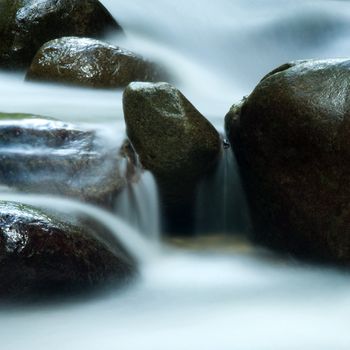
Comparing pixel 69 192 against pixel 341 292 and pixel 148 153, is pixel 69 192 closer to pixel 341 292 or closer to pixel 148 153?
pixel 148 153

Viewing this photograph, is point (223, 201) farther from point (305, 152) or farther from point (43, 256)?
point (43, 256)

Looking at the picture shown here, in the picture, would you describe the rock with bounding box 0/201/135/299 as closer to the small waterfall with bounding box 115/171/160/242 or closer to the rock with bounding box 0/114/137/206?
the rock with bounding box 0/114/137/206

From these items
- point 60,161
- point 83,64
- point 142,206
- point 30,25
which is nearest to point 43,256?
point 60,161

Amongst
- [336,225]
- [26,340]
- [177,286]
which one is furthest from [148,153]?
[26,340]

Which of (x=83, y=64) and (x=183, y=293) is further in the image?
(x=83, y=64)

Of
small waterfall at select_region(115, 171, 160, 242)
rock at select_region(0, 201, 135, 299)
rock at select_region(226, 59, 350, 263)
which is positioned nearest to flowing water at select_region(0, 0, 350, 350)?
small waterfall at select_region(115, 171, 160, 242)
